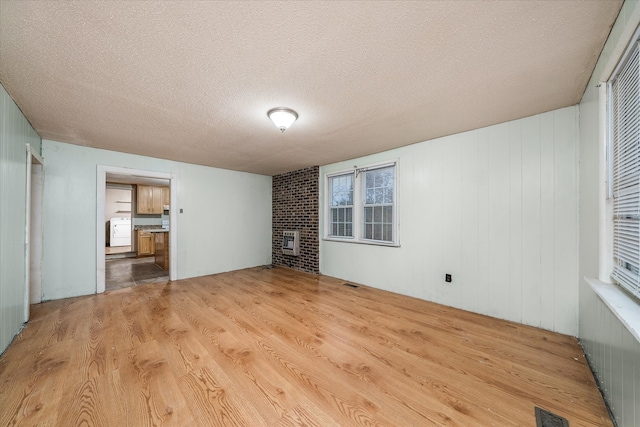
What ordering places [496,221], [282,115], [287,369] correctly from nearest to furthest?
[287,369] < [282,115] < [496,221]

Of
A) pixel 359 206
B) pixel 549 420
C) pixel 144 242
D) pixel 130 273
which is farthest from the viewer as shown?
pixel 144 242

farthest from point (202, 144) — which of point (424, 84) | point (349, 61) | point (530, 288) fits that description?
point (530, 288)

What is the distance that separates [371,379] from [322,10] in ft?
7.99

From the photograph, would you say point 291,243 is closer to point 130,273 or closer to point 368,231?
point 368,231

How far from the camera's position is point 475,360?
2.10 metres

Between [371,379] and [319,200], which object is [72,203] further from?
[371,379]

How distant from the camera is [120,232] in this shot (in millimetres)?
9070

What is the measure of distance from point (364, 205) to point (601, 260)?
3.14m

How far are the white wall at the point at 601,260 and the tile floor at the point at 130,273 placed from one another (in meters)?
5.83

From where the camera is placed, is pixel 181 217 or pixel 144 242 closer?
pixel 181 217

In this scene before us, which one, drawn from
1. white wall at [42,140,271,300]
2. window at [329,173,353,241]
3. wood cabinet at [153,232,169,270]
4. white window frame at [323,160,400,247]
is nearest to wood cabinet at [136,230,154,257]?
wood cabinet at [153,232,169,270]

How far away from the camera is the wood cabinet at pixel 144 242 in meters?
7.67

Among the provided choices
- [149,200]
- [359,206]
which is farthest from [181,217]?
[149,200]

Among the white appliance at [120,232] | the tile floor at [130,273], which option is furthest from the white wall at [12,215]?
the white appliance at [120,232]
